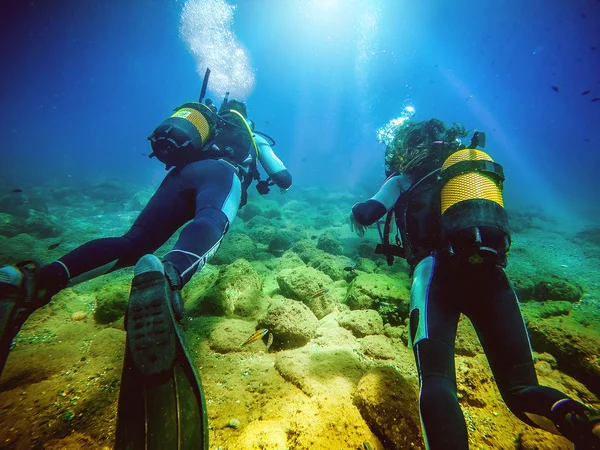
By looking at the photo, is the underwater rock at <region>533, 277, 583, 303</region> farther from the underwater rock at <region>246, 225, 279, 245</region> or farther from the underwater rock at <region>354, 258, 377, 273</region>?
the underwater rock at <region>246, 225, 279, 245</region>

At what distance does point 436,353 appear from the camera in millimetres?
1612

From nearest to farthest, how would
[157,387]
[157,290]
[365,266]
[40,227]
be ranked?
[157,387] → [157,290] → [365,266] → [40,227]

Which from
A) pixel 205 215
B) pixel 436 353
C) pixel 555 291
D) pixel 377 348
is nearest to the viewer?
pixel 436 353

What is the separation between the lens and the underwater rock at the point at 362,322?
293cm

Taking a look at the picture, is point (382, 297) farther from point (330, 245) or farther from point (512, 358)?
point (330, 245)

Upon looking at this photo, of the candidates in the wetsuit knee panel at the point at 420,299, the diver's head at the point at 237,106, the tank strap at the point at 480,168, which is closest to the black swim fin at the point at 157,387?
the wetsuit knee panel at the point at 420,299

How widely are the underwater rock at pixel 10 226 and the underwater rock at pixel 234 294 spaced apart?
32.3 ft

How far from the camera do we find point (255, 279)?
385 cm

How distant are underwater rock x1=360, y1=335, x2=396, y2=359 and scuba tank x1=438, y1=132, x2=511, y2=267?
1409 millimetres

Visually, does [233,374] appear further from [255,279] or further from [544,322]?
[544,322]

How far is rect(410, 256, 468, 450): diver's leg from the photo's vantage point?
1.26m

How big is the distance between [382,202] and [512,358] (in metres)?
1.56

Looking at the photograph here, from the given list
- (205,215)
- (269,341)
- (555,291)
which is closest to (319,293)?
(269,341)

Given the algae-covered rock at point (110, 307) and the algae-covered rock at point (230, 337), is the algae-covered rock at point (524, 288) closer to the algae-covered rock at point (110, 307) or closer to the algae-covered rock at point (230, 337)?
the algae-covered rock at point (230, 337)
